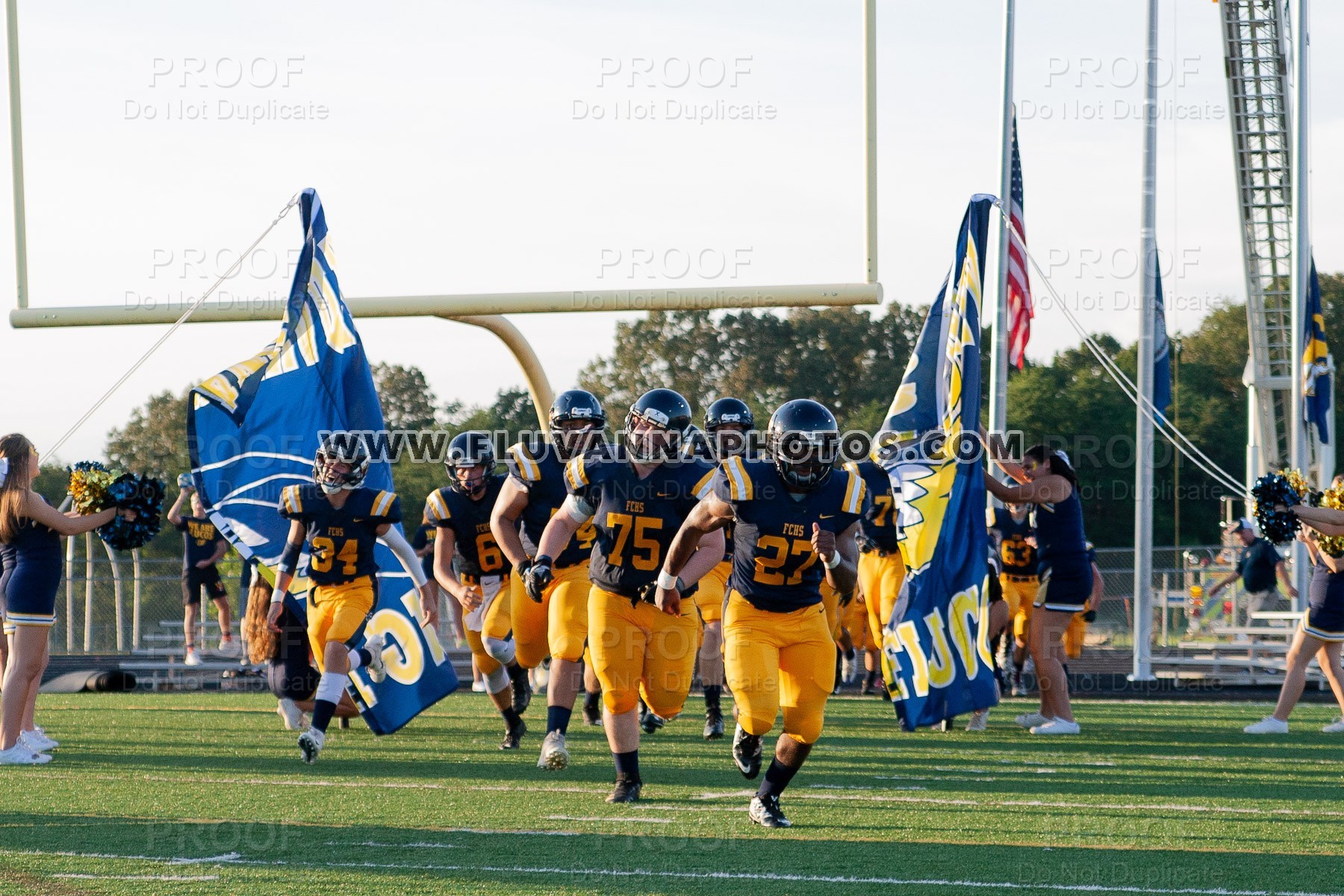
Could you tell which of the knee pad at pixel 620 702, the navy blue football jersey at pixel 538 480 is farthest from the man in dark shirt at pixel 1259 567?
the knee pad at pixel 620 702

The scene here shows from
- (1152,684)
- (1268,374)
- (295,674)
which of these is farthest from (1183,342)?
(295,674)

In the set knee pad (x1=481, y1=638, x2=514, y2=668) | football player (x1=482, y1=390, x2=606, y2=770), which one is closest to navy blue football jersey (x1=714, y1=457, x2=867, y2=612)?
football player (x1=482, y1=390, x2=606, y2=770)

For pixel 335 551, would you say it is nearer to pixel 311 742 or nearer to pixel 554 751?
pixel 311 742

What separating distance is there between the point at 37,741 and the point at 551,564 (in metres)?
4.07

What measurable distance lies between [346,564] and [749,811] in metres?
2.88

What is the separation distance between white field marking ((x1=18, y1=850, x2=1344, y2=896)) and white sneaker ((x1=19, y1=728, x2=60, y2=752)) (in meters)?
3.92

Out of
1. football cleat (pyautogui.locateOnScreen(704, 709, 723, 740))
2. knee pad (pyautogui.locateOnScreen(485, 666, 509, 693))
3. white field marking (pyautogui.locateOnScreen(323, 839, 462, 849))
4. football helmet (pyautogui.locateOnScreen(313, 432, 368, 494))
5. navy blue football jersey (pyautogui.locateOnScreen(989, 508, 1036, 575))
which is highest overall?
football helmet (pyautogui.locateOnScreen(313, 432, 368, 494))

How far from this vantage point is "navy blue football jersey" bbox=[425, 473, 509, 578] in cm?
946

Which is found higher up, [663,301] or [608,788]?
[663,301]

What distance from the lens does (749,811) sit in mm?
6305

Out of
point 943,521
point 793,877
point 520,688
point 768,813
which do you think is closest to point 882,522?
point 943,521

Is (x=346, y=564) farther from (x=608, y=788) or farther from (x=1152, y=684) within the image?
(x=1152, y=684)

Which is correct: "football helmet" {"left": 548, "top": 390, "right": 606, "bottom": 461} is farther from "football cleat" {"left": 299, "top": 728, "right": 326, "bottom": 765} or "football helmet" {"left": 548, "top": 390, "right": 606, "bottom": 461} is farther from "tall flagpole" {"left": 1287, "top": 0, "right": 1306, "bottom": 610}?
"tall flagpole" {"left": 1287, "top": 0, "right": 1306, "bottom": 610}

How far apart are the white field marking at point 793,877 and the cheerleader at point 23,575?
3.22 metres
